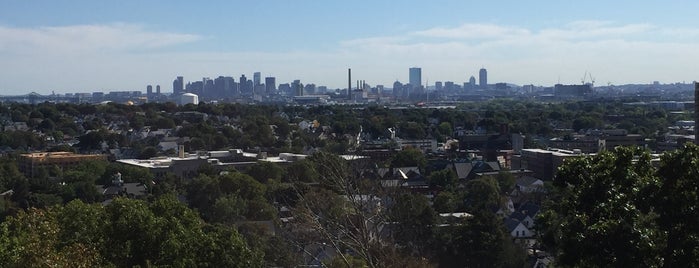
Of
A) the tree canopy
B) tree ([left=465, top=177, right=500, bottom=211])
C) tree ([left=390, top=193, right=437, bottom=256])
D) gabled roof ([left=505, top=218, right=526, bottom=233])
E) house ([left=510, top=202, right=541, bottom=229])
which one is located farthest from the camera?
tree ([left=465, top=177, right=500, bottom=211])

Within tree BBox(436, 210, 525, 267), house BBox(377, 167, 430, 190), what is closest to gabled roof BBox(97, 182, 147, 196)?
house BBox(377, 167, 430, 190)

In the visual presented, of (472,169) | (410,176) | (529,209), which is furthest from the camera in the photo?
(472,169)

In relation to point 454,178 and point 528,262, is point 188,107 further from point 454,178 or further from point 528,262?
point 528,262

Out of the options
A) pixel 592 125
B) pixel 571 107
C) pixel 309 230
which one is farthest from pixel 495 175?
pixel 571 107

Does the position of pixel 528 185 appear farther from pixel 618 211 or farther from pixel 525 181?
pixel 618 211

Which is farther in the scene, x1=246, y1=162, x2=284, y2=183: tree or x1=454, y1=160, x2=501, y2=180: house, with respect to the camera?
x1=454, y1=160, x2=501, y2=180: house

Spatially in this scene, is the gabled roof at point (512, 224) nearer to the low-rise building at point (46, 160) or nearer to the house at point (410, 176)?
the house at point (410, 176)

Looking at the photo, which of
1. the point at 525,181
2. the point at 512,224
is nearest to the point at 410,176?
the point at 525,181

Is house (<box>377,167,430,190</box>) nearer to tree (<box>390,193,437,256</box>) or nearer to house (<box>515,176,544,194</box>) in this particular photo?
house (<box>515,176,544,194</box>)

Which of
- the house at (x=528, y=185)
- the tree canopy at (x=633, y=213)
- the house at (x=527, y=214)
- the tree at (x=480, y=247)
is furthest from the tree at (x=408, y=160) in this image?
the tree canopy at (x=633, y=213)

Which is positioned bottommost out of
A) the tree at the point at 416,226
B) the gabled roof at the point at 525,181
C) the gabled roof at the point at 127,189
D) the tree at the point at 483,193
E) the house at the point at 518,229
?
the house at the point at 518,229

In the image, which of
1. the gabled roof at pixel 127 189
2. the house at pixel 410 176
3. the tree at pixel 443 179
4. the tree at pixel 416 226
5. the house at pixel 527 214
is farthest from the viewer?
the tree at pixel 443 179
